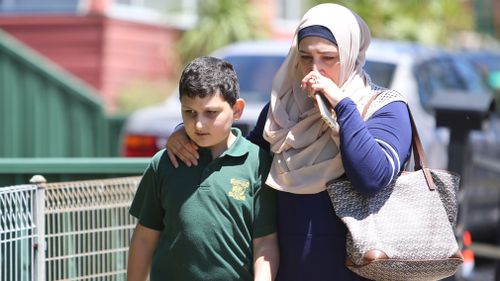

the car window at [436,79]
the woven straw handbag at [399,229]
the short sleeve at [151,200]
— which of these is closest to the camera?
the woven straw handbag at [399,229]

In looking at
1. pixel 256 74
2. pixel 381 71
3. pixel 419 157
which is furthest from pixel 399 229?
pixel 256 74

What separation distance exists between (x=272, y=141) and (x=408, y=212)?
21.2 inches

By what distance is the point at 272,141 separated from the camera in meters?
3.90

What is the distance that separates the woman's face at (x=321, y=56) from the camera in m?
3.74

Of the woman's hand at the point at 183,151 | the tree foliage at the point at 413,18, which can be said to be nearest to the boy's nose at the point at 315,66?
the woman's hand at the point at 183,151

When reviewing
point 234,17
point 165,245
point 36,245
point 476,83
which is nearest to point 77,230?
point 36,245

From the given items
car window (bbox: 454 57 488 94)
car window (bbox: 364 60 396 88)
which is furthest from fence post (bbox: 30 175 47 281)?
car window (bbox: 454 57 488 94)

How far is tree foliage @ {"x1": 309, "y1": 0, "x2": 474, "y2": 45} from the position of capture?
1997cm

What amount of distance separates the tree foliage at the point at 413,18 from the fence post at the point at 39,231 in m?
15.2

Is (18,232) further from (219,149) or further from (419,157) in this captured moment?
(419,157)

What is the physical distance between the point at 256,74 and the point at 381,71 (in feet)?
3.53

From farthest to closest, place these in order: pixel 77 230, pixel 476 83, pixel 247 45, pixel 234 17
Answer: pixel 234 17
pixel 476 83
pixel 247 45
pixel 77 230

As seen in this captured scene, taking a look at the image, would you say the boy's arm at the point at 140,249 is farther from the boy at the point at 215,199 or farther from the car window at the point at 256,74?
the car window at the point at 256,74

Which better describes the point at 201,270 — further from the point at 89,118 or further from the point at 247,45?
the point at 89,118
